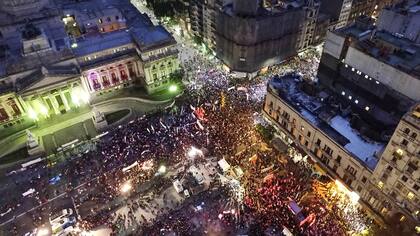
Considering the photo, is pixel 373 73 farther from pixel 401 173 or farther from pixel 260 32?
pixel 260 32

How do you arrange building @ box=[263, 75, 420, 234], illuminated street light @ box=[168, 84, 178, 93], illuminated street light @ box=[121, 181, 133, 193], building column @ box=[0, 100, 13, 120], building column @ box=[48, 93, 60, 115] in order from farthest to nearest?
illuminated street light @ box=[168, 84, 178, 93]
building column @ box=[48, 93, 60, 115]
building column @ box=[0, 100, 13, 120]
illuminated street light @ box=[121, 181, 133, 193]
building @ box=[263, 75, 420, 234]

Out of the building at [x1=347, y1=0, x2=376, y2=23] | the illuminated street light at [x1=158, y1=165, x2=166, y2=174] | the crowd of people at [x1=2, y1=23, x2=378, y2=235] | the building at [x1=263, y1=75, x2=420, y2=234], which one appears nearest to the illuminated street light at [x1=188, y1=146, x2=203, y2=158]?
the crowd of people at [x1=2, y1=23, x2=378, y2=235]

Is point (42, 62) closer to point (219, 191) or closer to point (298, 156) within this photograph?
point (219, 191)

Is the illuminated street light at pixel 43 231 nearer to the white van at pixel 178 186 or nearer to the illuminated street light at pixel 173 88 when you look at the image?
the white van at pixel 178 186

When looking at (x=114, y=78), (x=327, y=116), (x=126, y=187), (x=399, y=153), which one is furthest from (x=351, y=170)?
(x=114, y=78)

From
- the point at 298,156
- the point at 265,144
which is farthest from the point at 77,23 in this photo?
the point at 298,156

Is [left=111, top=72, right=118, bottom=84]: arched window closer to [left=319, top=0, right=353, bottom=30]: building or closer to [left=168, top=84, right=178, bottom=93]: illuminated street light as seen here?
[left=168, top=84, right=178, bottom=93]: illuminated street light

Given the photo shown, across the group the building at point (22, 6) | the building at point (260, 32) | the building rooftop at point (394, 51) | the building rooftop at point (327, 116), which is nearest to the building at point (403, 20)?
the building rooftop at point (394, 51)
